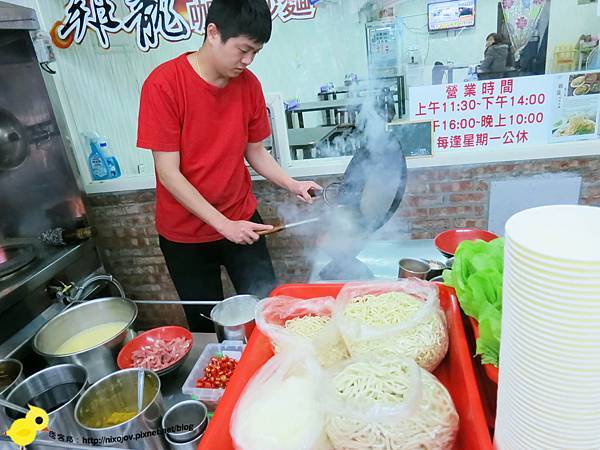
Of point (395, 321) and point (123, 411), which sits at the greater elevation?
point (395, 321)

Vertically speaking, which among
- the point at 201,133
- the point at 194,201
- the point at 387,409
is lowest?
the point at 387,409

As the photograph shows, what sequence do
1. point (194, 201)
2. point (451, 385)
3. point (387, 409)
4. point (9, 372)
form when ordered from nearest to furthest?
1. point (387, 409)
2. point (451, 385)
3. point (9, 372)
4. point (194, 201)

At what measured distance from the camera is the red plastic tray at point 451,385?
94 centimetres

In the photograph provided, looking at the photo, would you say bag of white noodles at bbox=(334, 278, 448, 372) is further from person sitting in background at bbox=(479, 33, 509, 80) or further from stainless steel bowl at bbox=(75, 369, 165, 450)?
person sitting in background at bbox=(479, 33, 509, 80)

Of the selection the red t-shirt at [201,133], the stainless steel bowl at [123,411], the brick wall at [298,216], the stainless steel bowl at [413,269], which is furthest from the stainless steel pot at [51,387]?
the brick wall at [298,216]

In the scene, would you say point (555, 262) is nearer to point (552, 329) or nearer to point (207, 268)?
point (552, 329)

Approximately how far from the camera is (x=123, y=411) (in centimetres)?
132

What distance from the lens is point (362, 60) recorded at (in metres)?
2.85

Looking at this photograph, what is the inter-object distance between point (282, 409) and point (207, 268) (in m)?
1.49

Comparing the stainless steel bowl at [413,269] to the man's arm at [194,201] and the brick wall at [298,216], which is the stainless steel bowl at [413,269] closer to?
the man's arm at [194,201]

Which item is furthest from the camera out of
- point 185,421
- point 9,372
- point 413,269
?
point 413,269

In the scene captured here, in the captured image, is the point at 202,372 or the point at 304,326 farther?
the point at 202,372

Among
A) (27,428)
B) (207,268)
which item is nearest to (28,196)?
(207,268)

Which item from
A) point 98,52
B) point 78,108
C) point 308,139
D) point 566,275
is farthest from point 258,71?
point 566,275
